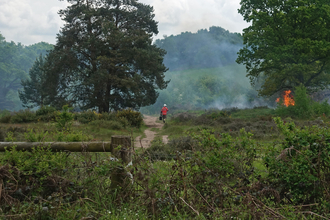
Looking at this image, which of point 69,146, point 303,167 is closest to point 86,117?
point 69,146

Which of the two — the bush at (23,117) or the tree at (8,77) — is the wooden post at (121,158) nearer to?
the bush at (23,117)

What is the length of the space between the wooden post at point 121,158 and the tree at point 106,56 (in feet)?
62.0

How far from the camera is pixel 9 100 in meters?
67.5

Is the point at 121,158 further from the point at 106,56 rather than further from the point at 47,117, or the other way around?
the point at 106,56

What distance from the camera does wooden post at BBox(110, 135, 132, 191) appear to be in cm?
385

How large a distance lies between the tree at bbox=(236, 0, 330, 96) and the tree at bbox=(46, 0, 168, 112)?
9270mm

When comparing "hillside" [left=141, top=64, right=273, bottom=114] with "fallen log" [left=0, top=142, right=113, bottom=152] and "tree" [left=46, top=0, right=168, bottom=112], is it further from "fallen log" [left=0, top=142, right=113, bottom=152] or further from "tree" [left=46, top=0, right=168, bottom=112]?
"fallen log" [left=0, top=142, right=113, bottom=152]

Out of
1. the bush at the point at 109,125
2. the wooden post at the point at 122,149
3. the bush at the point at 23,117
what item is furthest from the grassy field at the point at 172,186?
the bush at the point at 23,117

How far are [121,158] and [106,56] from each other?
866 inches

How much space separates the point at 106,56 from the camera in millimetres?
24688

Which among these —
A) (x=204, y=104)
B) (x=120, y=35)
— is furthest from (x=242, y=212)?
(x=204, y=104)

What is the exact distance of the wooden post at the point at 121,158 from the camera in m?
3.85

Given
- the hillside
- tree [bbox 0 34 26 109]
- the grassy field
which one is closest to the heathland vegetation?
the grassy field

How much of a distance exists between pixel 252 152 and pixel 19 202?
339 centimetres
